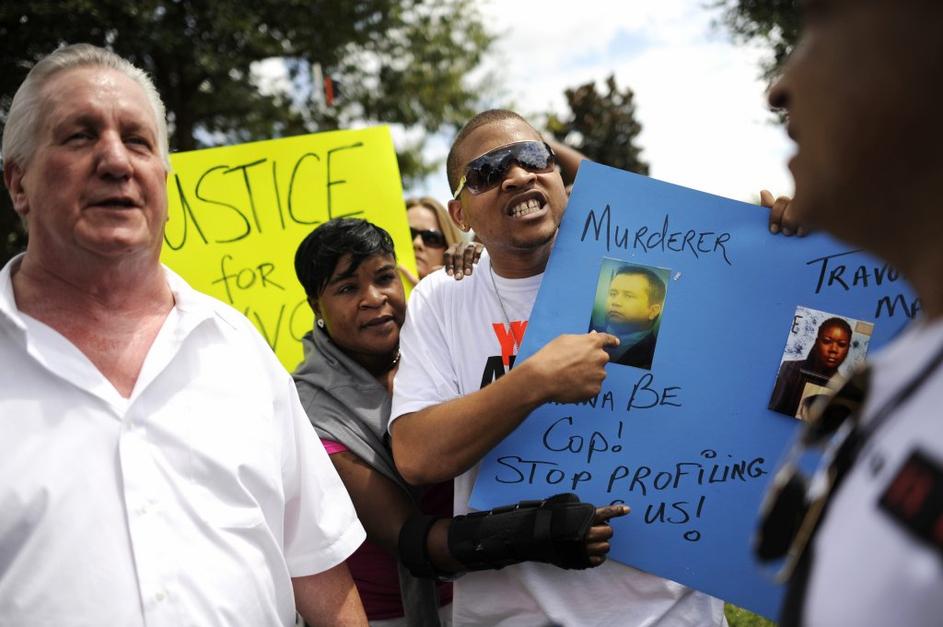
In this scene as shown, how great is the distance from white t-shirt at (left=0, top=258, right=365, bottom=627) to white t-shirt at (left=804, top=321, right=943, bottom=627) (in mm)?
1256

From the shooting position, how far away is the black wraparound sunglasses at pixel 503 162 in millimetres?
2273

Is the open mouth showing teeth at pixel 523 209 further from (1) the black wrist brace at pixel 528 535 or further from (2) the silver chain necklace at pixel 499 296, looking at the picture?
(1) the black wrist brace at pixel 528 535

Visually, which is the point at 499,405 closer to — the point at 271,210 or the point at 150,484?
the point at 150,484

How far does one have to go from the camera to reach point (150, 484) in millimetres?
1626

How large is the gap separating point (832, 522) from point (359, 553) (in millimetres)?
1940

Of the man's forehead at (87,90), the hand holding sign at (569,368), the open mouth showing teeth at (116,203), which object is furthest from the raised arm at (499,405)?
the man's forehead at (87,90)

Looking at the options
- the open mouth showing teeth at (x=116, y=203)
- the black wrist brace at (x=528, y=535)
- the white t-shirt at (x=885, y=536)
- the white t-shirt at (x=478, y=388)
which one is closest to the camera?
the white t-shirt at (x=885, y=536)

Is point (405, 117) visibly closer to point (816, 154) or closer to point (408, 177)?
point (408, 177)

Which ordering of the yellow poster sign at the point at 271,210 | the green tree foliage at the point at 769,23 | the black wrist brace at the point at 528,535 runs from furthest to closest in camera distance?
the green tree foliage at the point at 769,23 → the yellow poster sign at the point at 271,210 → the black wrist brace at the point at 528,535

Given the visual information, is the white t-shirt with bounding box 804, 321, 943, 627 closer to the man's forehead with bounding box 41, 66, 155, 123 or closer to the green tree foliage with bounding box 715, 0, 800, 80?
the man's forehead with bounding box 41, 66, 155, 123

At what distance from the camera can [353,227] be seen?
278 centimetres

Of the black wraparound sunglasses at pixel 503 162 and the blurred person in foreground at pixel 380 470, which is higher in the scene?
the black wraparound sunglasses at pixel 503 162

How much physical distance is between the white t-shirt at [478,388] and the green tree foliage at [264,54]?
8.70 metres

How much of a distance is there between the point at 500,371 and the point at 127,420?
3.03 feet
